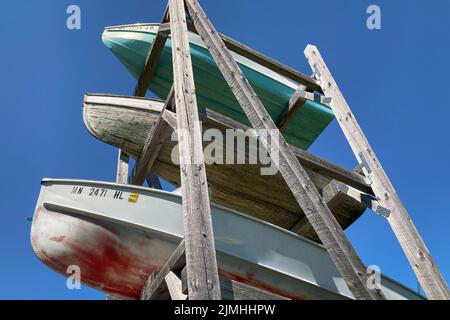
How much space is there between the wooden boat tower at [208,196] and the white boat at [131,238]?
12.7 inches

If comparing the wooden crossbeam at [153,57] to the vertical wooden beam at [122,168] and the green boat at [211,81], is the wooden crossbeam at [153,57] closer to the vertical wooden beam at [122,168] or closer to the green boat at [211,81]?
the green boat at [211,81]

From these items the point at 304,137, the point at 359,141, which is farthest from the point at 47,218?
the point at 304,137

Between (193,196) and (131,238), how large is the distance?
144cm

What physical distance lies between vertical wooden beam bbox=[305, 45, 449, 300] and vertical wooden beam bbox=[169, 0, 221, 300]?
1494 millimetres

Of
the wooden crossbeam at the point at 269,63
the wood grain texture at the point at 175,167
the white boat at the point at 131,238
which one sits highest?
the wooden crossbeam at the point at 269,63

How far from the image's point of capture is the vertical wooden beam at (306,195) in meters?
2.49

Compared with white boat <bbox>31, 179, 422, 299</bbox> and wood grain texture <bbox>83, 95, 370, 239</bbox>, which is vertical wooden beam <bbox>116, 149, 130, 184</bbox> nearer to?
wood grain texture <bbox>83, 95, 370, 239</bbox>

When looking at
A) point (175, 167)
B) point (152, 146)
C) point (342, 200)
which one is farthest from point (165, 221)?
point (342, 200)

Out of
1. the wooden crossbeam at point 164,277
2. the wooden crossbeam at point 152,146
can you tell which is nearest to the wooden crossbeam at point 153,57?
the wooden crossbeam at point 152,146

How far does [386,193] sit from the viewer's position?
366cm

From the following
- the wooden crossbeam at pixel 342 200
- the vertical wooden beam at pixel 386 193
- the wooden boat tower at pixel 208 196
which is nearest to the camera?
the wooden boat tower at pixel 208 196

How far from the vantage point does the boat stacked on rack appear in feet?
12.9

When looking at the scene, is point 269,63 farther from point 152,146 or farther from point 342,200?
point 342,200

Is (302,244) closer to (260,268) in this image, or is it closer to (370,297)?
(260,268)
